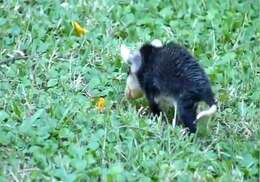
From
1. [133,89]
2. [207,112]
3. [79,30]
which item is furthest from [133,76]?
[79,30]

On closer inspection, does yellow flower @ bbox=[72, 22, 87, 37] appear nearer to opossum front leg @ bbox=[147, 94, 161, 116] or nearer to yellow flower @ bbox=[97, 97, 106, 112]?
yellow flower @ bbox=[97, 97, 106, 112]

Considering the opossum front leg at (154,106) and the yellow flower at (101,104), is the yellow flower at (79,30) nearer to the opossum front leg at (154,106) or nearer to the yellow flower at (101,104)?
the yellow flower at (101,104)

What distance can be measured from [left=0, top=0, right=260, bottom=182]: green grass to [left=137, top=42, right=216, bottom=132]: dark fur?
0.12 meters

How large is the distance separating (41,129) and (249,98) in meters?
1.38

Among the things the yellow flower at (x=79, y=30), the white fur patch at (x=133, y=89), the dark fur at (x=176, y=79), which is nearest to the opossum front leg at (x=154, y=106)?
the dark fur at (x=176, y=79)

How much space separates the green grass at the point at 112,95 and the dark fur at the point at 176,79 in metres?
0.12

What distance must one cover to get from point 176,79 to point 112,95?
51 centimetres

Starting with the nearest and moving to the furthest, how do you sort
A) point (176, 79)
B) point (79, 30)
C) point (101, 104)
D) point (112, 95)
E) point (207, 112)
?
point (207, 112), point (176, 79), point (101, 104), point (112, 95), point (79, 30)

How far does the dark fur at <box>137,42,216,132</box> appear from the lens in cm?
513

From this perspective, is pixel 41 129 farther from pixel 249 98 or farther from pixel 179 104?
pixel 249 98

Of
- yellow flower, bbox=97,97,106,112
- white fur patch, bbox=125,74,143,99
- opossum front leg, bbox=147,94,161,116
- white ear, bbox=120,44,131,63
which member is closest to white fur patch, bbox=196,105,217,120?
opossum front leg, bbox=147,94,161,116

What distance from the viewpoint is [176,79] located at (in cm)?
523

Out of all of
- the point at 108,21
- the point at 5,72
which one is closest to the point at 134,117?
the point at 5,72

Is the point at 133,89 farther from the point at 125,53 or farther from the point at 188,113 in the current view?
the point at 188,113
